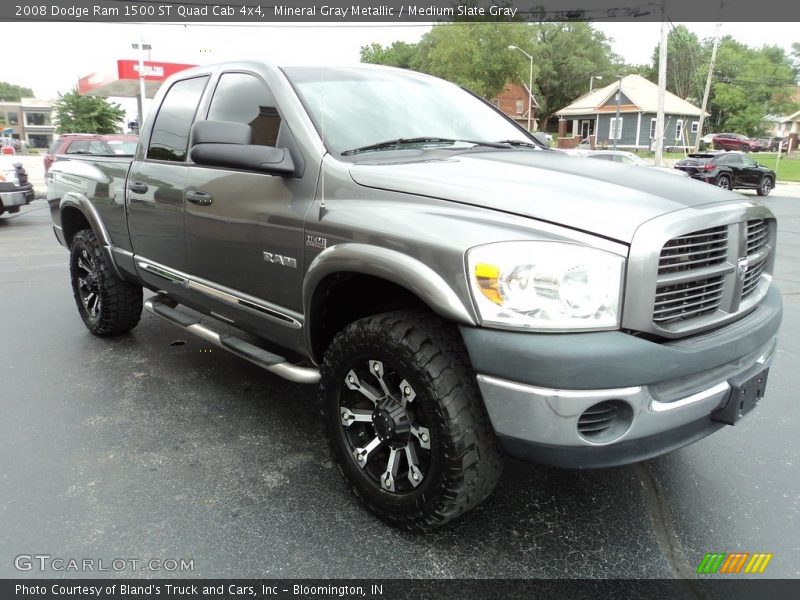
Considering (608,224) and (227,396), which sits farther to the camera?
(227,396)

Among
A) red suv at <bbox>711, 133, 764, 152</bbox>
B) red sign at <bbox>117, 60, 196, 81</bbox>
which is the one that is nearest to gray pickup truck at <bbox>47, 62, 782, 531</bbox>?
red sign at <bbox>117, 60, 196, 81</bbox>

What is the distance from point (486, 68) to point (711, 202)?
3999cm

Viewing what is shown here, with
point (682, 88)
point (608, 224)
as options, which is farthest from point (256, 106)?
point (682, 88)

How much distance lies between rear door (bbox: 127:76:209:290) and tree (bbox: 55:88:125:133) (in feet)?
131

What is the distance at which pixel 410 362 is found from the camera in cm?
233

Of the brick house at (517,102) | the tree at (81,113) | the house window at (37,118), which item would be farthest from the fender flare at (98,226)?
the house window at (37,118)

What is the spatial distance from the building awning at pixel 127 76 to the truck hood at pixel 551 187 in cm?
1960

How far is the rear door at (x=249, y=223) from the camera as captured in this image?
9.66 feet

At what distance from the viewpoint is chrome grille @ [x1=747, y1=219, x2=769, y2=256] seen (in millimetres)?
2625

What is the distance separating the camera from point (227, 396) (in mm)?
4059

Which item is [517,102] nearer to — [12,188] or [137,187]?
[12,188]

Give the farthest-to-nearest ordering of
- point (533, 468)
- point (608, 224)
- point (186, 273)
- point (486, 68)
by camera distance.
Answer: point (486, 68) → point (186, 273) → point (533, 468) → point (608, 224)

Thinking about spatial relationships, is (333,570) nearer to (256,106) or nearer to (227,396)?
(227,396)
